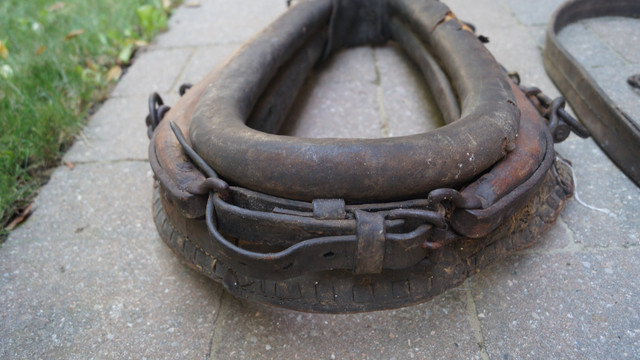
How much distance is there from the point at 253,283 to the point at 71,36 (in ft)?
7.44

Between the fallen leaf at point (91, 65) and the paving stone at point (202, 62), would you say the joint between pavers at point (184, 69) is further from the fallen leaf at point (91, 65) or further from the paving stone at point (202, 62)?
the fallen leaf at point (91, 65)

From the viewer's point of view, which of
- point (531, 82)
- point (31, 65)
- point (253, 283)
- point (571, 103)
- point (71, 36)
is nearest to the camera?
point (253, 283)

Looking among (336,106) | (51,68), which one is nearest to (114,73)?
(51,68)

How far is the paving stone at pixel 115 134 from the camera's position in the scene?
205 cm

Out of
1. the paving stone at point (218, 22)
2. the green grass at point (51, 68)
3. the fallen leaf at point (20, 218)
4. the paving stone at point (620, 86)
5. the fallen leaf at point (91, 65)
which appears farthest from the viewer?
the paving stone at point (218, 22)

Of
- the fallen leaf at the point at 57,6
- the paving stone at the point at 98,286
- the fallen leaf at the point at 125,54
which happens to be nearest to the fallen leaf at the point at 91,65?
the fallen leaf at the point at 125,54

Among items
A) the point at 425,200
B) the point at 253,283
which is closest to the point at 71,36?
the point at 253,283

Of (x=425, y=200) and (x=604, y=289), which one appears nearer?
(x=425, y=200)

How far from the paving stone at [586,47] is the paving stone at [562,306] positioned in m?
1.35

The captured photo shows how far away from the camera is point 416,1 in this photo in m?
2.12

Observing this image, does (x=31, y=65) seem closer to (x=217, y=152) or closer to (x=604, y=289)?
(x=217, y=152)

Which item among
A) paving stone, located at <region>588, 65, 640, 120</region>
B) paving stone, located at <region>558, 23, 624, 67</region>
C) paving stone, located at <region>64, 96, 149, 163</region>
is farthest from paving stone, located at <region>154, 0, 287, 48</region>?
paving stone, located at <region>588, 65, 640, 120</region>

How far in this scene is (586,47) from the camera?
2543mm

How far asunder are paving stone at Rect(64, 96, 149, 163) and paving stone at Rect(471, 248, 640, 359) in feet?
4.93
